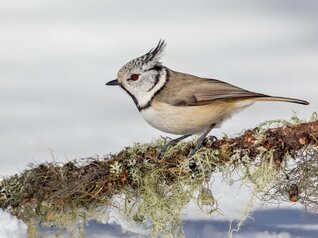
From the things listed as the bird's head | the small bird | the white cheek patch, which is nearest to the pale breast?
the small bird

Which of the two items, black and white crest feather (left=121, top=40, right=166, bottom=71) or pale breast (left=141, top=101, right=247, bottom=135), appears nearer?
pale breast (left=141, top=101, right=247, bottom=135)

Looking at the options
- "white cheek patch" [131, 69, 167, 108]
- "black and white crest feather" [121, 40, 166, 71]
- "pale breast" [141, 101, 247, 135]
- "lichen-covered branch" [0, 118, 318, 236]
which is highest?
"black and white crest feather" [121, 40, 166, 71]

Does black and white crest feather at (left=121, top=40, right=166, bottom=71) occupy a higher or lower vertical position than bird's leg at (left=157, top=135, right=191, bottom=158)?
higher

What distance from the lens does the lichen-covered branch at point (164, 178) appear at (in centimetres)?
629

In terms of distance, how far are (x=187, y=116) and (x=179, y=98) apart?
179mm

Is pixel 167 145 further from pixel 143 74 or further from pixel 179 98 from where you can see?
pixel 143 74

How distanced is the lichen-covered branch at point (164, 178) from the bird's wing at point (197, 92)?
31 cm

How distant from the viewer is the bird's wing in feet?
21.9

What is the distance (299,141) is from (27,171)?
2172mm

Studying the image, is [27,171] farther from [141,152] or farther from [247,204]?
[247,204]

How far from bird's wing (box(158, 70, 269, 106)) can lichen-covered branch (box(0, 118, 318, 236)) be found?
31cm

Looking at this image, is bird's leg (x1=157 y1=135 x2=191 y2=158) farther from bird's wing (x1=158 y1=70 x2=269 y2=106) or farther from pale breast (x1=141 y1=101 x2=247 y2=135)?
bird's wing (x1=158 y1=70 x2=269 y2=106)

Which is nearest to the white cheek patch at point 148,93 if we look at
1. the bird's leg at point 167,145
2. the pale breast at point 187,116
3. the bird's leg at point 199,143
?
the pale breast at point 187,116

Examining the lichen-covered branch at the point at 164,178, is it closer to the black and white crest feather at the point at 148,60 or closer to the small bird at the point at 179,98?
the small bird at the point at 179,98
